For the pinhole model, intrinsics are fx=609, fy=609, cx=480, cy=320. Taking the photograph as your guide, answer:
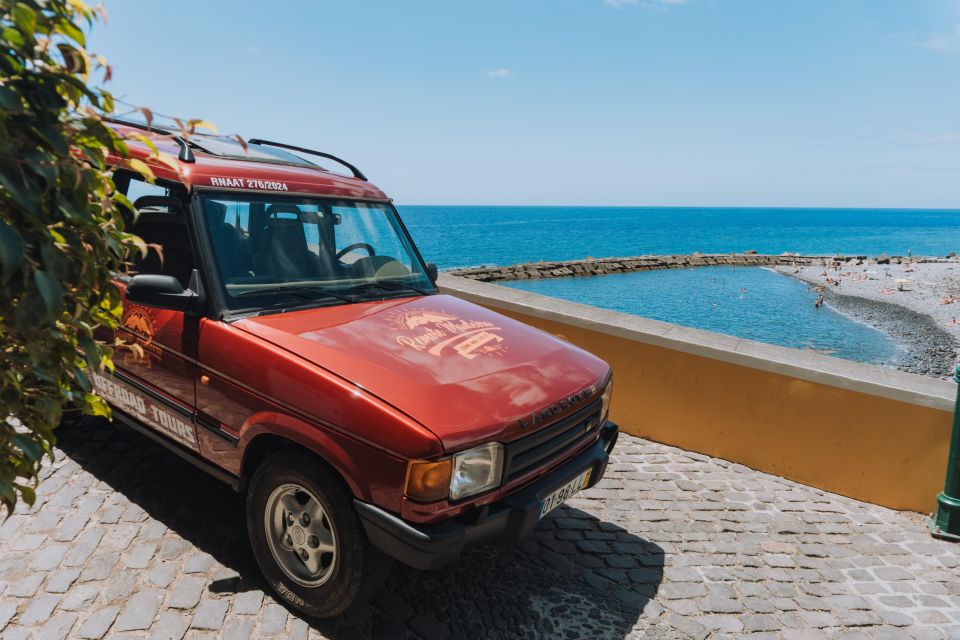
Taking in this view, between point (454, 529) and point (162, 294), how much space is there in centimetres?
193

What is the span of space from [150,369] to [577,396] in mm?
2528

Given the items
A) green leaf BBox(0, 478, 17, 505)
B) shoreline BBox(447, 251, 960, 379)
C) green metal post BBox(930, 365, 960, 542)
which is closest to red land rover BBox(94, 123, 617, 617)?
green leaf BBox(0, 478, 17, 505)

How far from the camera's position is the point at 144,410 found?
12.4ft

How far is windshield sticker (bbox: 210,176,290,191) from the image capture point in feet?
11.8

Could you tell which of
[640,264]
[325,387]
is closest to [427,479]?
[325,387]

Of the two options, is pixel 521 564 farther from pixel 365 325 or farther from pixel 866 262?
pixel 866 262

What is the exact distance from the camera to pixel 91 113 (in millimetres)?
1602

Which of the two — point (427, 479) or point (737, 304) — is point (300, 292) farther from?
point (737, 304)

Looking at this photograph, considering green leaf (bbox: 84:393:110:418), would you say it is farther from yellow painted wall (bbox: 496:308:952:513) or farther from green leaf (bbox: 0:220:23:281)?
yellow painted wall (bbox: 496:308:952:513)

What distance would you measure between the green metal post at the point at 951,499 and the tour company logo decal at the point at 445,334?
3454 mm

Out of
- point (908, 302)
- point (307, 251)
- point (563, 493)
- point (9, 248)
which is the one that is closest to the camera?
point (9, 248)

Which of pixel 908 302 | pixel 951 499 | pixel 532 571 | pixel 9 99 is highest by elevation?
pixel 9 99

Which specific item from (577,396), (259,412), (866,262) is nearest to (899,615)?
(577,396)

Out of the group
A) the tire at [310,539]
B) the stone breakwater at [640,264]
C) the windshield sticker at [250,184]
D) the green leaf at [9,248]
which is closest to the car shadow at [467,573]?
the tire at [310,539]
